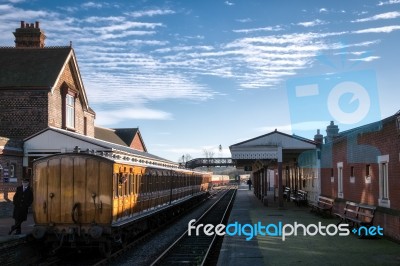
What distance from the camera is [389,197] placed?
13.3 metres

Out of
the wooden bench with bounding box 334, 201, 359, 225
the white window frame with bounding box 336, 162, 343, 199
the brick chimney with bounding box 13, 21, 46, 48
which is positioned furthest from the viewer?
the brick chimney with bounding box 13, 21, 46, 48

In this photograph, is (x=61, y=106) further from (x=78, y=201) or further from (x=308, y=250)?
(x=308, y=250)

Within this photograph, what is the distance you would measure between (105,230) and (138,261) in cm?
122

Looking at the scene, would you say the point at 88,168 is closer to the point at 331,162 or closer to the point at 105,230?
the point at 105,230

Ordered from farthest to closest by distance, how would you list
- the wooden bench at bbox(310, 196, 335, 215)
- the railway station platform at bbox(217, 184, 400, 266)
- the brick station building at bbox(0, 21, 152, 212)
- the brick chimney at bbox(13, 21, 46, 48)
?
the brick chimney at bbox(13, 21, 46, 48) → the brick station building at bbox(0, 21, 152, 212) → the wooden bench at bbox(310, 196, 335, 215) → the railway station platform at bbox(217, 184, 400, 266)

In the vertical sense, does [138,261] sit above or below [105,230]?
below

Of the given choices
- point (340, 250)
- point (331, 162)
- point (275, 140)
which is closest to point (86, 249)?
point (340, 250)

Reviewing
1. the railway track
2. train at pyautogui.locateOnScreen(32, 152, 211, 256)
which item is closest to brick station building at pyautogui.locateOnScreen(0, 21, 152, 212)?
the railway track

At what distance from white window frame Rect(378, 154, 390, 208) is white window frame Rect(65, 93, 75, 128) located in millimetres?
20443

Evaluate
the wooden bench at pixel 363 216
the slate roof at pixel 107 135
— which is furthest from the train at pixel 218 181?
the wooden bench at pixel 363 216

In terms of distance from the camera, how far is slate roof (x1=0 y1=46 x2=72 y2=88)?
2753 cm

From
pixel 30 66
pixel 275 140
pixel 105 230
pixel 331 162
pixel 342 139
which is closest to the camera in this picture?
pixel 105 230

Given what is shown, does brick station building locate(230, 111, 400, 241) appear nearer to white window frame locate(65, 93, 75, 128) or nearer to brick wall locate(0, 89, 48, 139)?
white window frame locate(65, 93, 75, 128)

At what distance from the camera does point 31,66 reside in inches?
1136
